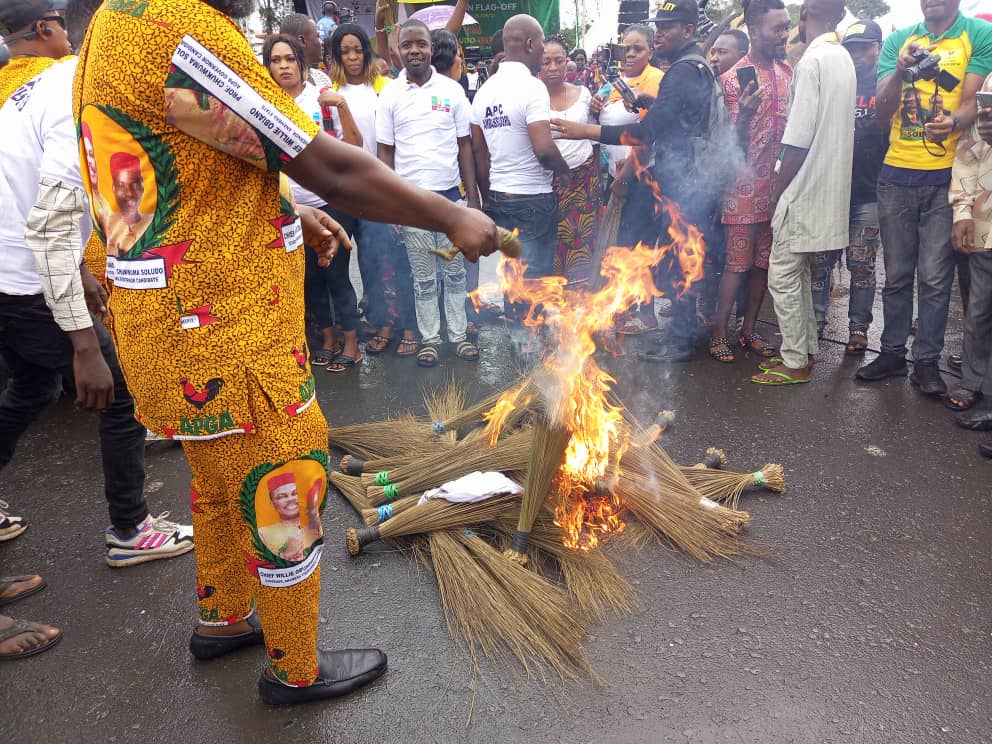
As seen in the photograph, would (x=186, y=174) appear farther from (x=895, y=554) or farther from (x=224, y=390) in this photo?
(x=895, y=554)

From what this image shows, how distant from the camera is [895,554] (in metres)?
3.10

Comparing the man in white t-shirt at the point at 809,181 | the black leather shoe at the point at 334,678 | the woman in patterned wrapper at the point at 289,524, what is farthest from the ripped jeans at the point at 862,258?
the woman in patterned wrapper at the point at 289,524

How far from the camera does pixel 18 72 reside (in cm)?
262

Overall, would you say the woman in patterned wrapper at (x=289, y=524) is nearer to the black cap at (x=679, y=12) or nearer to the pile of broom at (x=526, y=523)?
the pile of broom at (x=526, y=523)

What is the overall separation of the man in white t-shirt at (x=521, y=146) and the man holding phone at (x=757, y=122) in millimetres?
1324

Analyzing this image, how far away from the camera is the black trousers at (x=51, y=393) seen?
281 cm

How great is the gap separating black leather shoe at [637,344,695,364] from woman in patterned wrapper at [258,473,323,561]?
3761 mm

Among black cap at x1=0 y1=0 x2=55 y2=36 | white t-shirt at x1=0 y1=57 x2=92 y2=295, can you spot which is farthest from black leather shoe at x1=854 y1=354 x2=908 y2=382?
black cap at x1=0 y1=0 x2=55 y2=36

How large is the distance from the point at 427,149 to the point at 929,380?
3.90 metres

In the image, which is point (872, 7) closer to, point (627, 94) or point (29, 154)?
point (627, 94)

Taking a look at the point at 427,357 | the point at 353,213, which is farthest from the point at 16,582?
the point at 427,357

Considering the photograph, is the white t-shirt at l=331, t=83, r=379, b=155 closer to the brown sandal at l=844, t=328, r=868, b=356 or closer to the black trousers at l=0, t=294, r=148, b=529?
the black trousers at l=0, t=294, r=148, b=529

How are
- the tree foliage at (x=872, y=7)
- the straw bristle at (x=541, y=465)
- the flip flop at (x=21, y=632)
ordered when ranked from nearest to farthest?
the flip flop at (x=21, y=632) → the straw bristle at (x=541, y=465) → the tree foliage at (x=872, y=7)

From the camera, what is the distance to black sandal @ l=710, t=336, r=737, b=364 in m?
5.36
